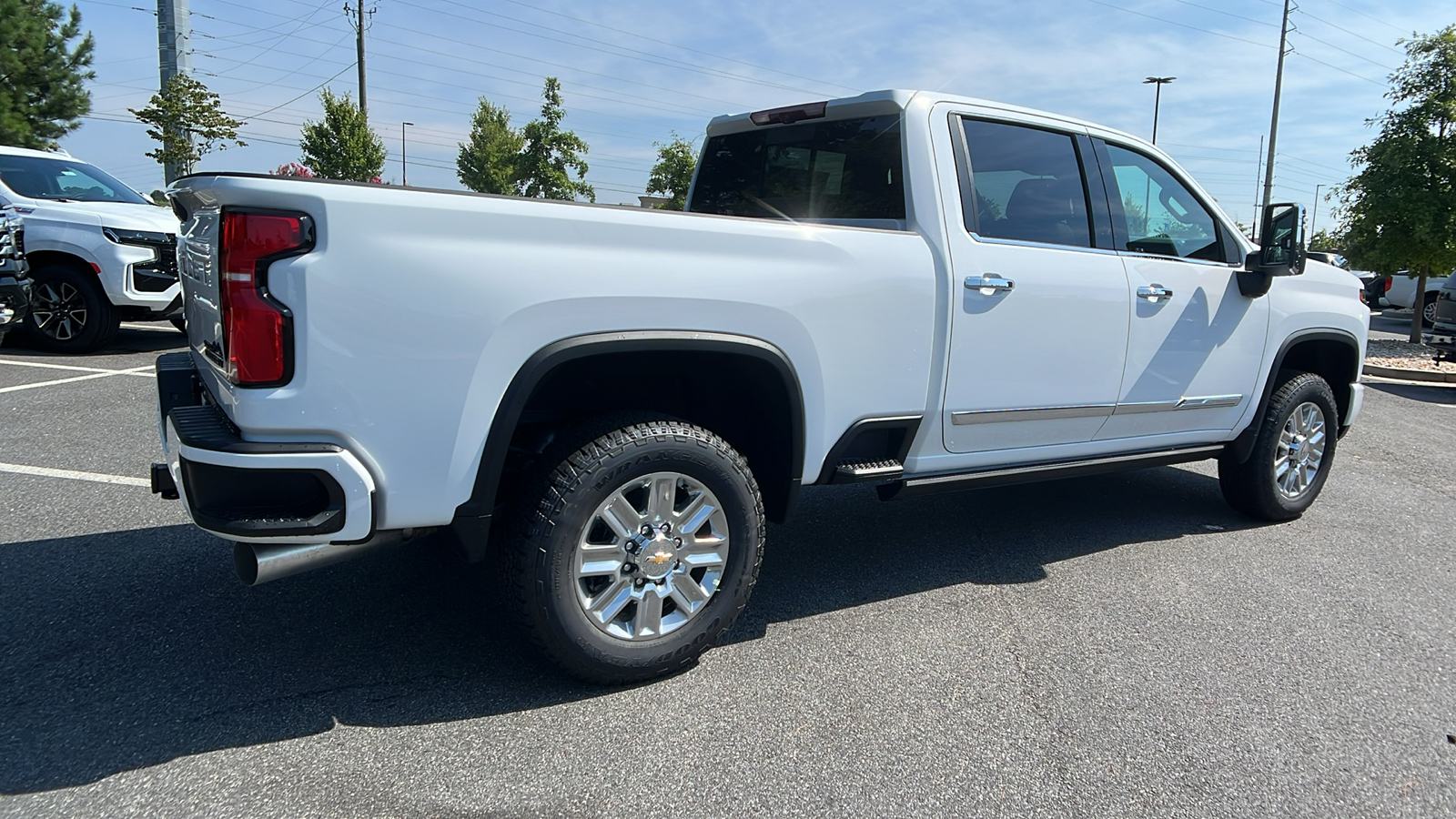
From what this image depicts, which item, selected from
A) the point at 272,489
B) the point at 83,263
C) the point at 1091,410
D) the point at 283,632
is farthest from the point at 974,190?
the point at 83,263

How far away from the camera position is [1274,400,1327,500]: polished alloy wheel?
5.11 metres

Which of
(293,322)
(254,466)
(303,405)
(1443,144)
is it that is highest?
(1443,144)

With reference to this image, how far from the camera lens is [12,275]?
8.09m

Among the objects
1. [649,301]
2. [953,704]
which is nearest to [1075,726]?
[953,704]

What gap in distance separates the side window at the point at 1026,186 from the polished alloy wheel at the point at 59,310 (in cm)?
897

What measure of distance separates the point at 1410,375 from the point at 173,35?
23691mm

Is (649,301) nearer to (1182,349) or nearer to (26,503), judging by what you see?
(1182,349)

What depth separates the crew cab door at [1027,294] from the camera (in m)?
3.59

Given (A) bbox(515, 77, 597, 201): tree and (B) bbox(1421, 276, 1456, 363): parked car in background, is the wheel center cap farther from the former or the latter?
(A) bbox(515, 77, 597, 201): tree

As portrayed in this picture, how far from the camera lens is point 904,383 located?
343 centimetres

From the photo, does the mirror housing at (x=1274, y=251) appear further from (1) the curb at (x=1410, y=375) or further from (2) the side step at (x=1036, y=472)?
(1) the curb at (x=1410, y=375)

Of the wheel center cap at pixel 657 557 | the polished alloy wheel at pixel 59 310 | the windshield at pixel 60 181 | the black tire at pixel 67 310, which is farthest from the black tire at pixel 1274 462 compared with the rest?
the windshield at pixel 60 181

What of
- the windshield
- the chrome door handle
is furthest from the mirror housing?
the windshield

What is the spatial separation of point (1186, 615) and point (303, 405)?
336 centimetres
